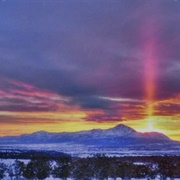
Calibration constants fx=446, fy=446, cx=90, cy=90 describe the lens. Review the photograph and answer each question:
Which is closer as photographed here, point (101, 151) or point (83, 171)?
point (83, 171)

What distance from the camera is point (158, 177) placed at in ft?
170

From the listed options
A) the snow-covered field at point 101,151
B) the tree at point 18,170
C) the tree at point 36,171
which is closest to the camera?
the tree at point 36,171

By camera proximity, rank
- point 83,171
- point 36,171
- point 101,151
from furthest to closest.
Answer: point 101,151 → point 36,171 → point 83,171

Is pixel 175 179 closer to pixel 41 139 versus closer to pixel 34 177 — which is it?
pixel 34 177

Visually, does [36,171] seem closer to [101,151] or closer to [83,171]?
[83,171]

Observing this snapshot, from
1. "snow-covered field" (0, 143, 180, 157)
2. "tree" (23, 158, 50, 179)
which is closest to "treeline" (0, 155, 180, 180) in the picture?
"tree" (23, 158, 50, 179)

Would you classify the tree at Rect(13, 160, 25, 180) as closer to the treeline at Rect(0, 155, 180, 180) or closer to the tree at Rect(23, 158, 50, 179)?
the treeline at Rect(0, 155, 180, 180)

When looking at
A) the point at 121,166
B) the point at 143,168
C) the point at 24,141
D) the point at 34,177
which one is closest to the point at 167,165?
the point at 143,168

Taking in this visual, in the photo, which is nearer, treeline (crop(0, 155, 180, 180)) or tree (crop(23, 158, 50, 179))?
tree (crop(23, 158, 50, 179))

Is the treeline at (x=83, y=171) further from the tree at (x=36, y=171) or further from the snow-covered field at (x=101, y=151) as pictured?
the snow-covered field at (x=101, y=151)

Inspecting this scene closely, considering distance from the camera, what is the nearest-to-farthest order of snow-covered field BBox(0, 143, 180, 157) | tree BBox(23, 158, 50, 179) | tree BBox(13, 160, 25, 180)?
tree BBox(23, 158, 50, 179)
tree BBox(13, 160, 25, 180)
snow-covered field BBox(0, 143, 180, 157)

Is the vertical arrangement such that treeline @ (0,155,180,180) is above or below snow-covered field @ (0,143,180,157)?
below

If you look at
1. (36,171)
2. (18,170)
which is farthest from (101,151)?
(36,171)

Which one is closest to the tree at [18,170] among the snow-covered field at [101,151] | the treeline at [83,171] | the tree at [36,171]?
the treeline at [83,171]
